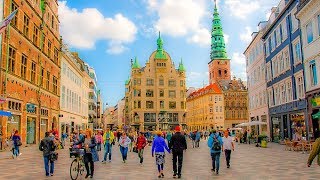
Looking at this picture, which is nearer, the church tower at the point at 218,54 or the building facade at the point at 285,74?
the building facade at the point at 285,74

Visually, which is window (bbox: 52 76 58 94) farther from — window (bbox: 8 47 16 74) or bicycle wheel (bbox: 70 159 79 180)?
bicycle wheel (bbox: 70 159 79 180)

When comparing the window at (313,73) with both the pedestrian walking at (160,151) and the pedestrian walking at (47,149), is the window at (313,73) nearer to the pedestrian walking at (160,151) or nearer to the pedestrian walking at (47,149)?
the pedestrian walking at (160,151)

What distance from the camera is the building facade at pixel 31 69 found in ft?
82.7

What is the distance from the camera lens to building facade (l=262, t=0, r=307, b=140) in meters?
29.7

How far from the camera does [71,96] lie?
51750mm

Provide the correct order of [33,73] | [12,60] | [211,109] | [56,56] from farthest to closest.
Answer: [211,109]
[56,56]
[33,73]
[12,60]

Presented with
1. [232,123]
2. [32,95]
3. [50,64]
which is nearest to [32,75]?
[32,95]

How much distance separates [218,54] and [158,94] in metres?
50.6

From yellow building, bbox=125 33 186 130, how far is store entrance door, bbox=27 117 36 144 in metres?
49.9

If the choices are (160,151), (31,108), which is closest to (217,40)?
(31,108)

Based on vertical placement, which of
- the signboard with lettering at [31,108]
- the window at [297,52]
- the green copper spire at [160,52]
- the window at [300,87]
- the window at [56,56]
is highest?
the green copper spire at [160,52]

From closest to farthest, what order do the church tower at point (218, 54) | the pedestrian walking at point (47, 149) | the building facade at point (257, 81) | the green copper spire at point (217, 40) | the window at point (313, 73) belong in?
the pedestrian walking at point (47, 149), the window at point (313, 73), the building facade at point (257, 81), the green copper spire at point (217, 40), the church tower at point (218, 54)

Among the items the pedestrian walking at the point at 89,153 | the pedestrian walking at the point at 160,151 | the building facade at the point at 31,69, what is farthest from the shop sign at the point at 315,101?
the building facade at the point at 31,69

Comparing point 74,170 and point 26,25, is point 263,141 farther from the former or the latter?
point 26,25
